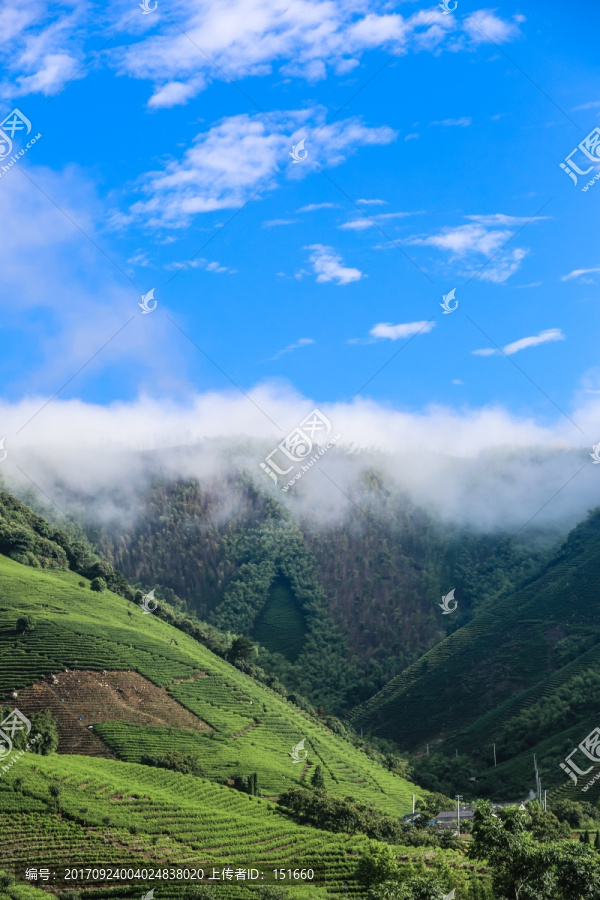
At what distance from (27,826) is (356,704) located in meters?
73.7

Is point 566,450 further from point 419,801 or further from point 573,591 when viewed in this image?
point 419,801

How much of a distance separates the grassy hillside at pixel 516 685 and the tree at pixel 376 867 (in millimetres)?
32842

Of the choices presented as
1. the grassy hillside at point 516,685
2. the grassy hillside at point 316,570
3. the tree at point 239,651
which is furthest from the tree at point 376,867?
the grassy hillside at point 316,570

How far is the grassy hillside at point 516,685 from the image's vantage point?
86.8m

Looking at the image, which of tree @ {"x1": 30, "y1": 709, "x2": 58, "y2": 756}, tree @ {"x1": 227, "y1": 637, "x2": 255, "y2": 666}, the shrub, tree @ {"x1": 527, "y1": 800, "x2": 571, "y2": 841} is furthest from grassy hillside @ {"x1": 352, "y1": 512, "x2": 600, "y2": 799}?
tree @ {"x1": 30, "y1": 709, "x2": 58, "y2": 756}

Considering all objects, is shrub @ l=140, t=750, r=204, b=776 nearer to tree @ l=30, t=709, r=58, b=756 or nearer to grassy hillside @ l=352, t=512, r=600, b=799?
tree @ l=30, t=709, r=58, b=756

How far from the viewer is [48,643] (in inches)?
2963

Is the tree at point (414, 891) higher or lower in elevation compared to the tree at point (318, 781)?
lower

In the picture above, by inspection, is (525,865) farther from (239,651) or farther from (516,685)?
(516,685)

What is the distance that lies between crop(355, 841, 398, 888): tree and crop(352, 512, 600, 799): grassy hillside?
32.8 meters

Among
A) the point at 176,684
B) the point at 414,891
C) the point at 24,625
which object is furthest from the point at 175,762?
the point at 414,891

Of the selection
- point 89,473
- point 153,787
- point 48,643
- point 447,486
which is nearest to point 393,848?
point 153,787

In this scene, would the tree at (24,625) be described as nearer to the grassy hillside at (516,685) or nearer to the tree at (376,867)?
the tree at (376,867)

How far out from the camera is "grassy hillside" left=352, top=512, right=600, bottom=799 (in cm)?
8681
